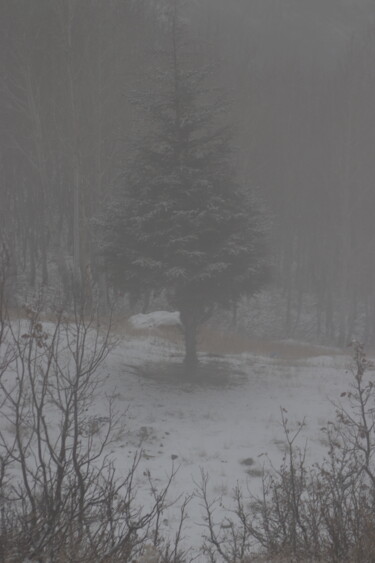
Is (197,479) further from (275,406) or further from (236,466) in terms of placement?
(275,406)

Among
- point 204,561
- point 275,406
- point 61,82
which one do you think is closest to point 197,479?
point 204,561

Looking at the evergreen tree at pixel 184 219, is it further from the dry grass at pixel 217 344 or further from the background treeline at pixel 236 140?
the background treeline at pixel 236 140

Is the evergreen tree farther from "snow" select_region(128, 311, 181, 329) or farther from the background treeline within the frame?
the background treeline

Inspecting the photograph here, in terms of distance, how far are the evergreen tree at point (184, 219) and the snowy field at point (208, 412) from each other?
193 cm

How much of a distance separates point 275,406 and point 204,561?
5636 millimetres

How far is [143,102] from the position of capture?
11.7 metres

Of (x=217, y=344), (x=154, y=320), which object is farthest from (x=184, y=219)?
(x=154, y=320)

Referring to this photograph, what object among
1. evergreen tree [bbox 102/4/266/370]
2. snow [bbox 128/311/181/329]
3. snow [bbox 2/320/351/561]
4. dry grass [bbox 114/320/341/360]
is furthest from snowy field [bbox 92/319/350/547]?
snow [bbox 128/311/181/329]

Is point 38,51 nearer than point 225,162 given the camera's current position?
No

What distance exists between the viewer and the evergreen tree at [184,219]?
10.8m

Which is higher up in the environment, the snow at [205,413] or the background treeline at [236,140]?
the background treeline at [236,140]

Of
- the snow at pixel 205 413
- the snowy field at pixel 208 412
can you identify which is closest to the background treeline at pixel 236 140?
the snowy field at pixel 208 412

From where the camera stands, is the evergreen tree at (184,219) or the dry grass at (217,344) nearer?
the evergreen tree at (184,219)

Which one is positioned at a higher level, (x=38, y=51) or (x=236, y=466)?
(x=38, y=51)
